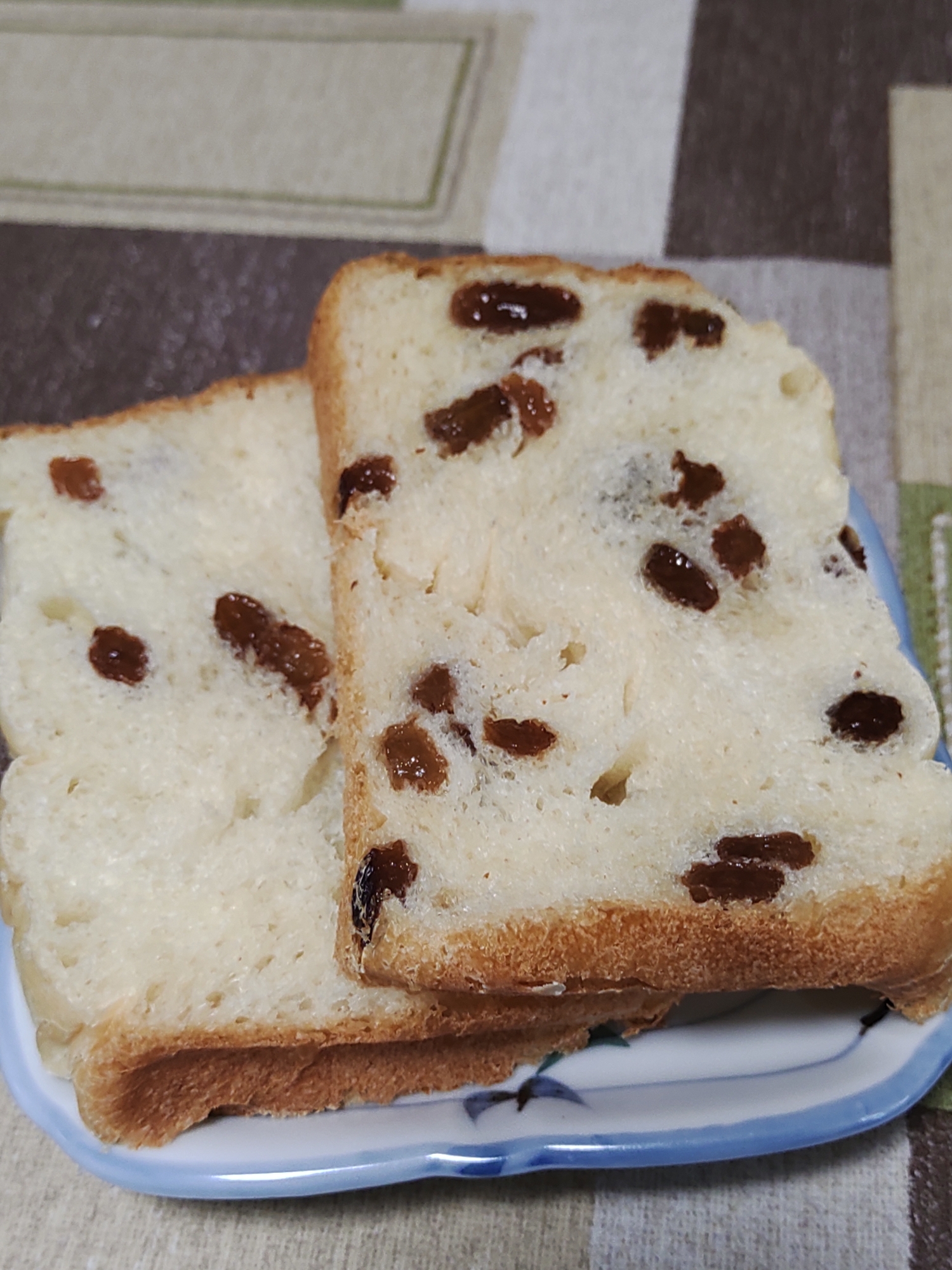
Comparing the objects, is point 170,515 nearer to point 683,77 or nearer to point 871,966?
point 871,966

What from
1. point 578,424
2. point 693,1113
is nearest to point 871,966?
point 693,1113

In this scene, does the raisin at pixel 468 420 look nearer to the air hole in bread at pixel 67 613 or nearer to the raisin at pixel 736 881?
the air hole in bread at pixel 67 613

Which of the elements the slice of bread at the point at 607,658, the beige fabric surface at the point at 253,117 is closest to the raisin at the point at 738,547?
the slice of bread at the point at 607,658

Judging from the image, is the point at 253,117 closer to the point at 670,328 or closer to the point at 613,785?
the point at 670,328

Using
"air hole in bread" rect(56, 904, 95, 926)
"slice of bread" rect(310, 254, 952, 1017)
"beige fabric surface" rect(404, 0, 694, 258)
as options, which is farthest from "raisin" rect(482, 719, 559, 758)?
"beige fabric surface" rect(404, 0, 694, 258)

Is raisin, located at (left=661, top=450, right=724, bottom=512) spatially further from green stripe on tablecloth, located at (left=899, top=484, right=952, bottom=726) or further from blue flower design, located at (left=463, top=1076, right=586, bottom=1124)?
blue flower design, located at (left=463, top=1076, right=586, bottom=1124)
